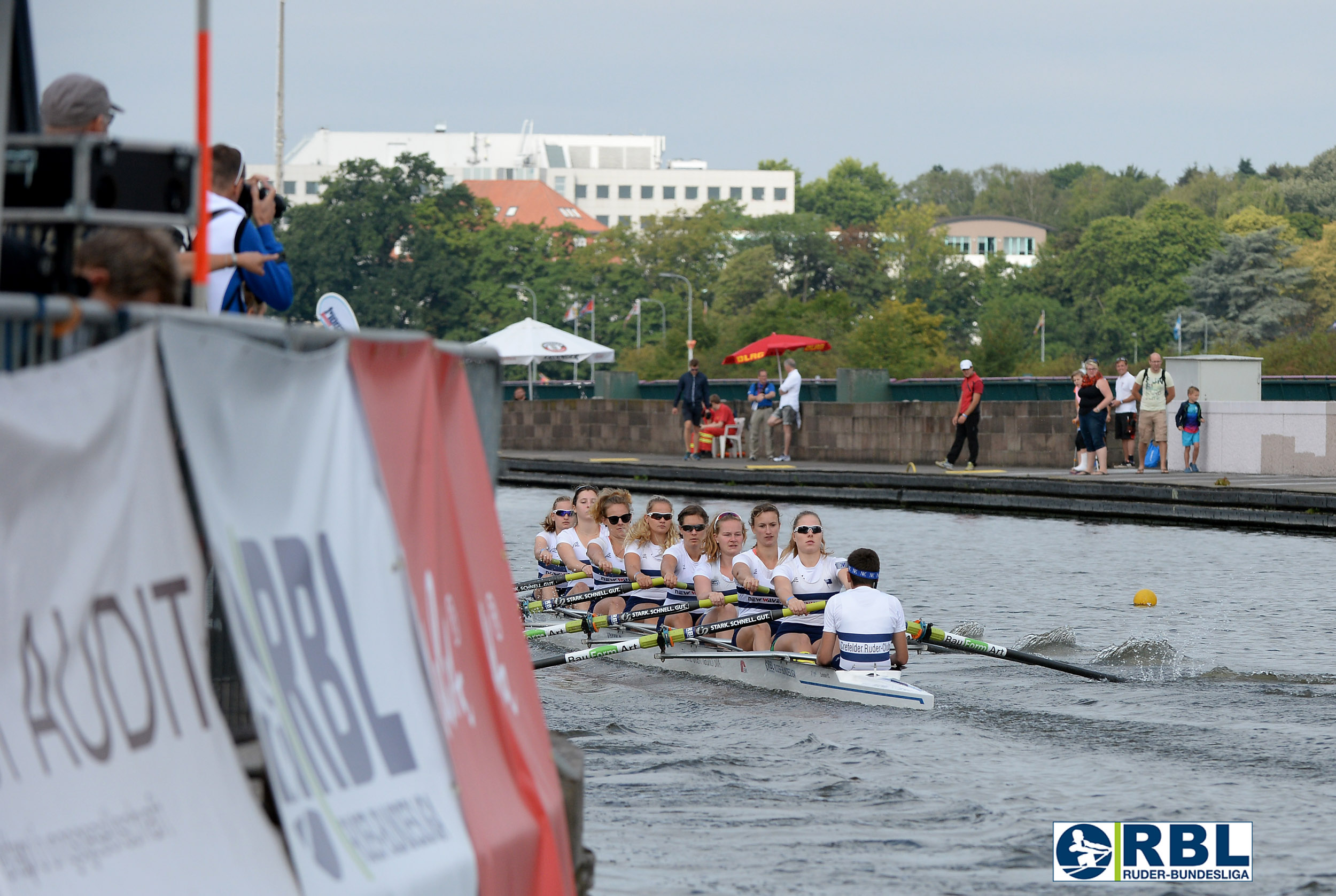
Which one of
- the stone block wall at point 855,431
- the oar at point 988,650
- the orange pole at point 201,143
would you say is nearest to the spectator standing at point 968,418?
the stone block wall at point 855,431

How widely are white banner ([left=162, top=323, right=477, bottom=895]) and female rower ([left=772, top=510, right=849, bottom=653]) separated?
742 cm

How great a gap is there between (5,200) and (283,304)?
237cm

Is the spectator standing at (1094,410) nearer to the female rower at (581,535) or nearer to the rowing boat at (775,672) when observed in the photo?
the female rower at (581,535)

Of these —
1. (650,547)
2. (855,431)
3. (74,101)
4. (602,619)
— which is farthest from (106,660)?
(855,431)

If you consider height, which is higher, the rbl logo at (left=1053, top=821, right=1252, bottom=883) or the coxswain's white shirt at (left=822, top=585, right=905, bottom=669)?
the coxswain's white shirt at (left=822, top=585, right=905, bottom=669)

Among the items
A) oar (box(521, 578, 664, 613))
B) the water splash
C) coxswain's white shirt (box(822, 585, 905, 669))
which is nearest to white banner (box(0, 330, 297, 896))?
coxswain's white shirt (box(822, 585, 905, 669))

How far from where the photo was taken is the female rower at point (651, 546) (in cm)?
1346

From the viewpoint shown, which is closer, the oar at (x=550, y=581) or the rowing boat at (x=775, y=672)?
the rowing boat at (x=775, y=672)

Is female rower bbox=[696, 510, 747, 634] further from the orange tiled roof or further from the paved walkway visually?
the orange tiled roof

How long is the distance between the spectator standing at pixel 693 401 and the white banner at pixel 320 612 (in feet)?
A: 101

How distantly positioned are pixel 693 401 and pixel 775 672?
24.3 metres

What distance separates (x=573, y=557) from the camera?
575 inches

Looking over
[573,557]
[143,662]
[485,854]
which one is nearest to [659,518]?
[573,557]

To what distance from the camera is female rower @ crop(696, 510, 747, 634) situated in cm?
1263
